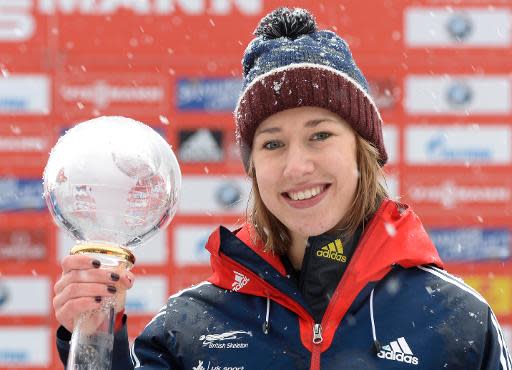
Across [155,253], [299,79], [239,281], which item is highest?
[299,79]

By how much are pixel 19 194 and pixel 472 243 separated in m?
2.33

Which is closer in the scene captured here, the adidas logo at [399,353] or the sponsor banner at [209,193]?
the adidas logo at [399,353]

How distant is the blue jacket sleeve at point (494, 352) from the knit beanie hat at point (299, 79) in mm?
417

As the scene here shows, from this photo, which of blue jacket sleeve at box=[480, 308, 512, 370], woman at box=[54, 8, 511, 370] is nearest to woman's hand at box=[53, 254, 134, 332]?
woman at box=[54, 8, 511, 370]

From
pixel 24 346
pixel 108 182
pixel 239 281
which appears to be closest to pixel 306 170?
pixel 239 281

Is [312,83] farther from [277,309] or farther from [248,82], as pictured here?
[277,309]

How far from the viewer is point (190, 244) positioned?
446 centimetres

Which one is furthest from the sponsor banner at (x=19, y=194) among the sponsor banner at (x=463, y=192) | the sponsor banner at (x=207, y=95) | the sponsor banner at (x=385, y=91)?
the sponsor banner at (x=463, y=192)

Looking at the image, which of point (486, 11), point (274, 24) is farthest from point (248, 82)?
point (486, 11)

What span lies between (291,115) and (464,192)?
3.04 meters

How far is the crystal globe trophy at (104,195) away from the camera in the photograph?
1256 millimetres

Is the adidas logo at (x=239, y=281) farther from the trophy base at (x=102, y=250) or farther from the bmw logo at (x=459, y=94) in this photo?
the bmw logo at (x=459, y=94)

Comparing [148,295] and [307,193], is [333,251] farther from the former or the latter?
[148,295]

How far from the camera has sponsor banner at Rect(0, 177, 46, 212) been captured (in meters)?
4.43
